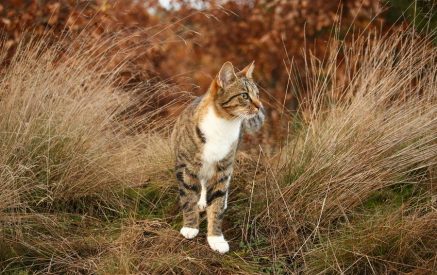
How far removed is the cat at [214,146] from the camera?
12.6 ft

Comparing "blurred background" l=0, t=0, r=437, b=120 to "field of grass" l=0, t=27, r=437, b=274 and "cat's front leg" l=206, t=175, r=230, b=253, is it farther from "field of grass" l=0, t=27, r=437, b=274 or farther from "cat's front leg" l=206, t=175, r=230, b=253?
"cat's front leg" l=206, t=175, r=230, b=253

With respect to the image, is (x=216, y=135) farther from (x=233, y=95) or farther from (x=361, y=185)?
(x=361, y=185)

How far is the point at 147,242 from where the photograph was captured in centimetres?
389

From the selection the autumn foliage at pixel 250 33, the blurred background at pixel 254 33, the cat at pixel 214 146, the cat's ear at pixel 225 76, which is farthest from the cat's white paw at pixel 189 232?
the autumn foliage at pixel 250 33

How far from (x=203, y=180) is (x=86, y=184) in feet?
2.61

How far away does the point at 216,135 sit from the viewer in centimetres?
383

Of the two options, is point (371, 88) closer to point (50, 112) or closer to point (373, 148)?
point (373, 148)

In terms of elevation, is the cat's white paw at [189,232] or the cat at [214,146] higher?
the cat at [214,146]

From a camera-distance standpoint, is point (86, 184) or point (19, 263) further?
point (86, 184)

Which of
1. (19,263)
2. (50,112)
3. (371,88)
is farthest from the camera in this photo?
(371,88)

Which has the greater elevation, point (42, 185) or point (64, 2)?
point (64, 2)

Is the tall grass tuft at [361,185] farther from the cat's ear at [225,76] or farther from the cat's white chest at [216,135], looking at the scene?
the cat's ear at [225,76]

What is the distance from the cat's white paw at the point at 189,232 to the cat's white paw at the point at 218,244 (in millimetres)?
94

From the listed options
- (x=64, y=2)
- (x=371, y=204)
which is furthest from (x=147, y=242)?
(x=64, y=2)
